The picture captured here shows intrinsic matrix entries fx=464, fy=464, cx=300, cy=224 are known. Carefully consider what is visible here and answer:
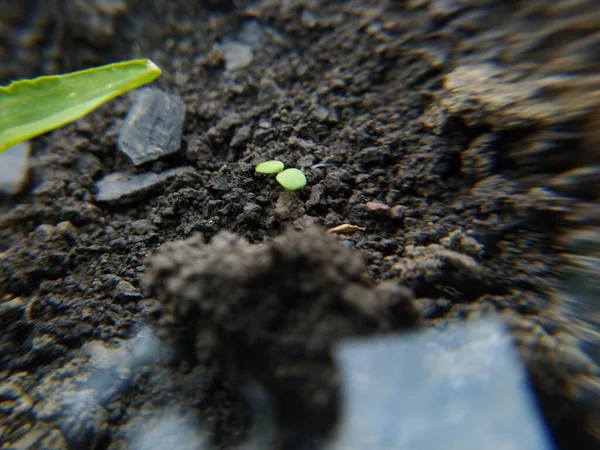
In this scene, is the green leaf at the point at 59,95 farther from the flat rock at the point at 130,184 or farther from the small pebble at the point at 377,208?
the small pebble at the point at 377,208

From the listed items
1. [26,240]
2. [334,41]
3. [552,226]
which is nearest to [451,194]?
[552,226]

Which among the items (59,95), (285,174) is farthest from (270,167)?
(59,95)

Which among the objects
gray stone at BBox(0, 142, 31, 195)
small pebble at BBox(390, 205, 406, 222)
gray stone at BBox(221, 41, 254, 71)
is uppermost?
gray stone at BBox(221, 41, 254, 71)

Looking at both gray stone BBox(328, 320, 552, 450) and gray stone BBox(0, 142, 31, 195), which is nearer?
gray stone BBox(328, 320, 552, 450)

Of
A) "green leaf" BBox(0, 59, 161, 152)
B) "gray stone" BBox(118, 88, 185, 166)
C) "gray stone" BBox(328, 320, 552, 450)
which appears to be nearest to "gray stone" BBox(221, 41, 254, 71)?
"gray stone" BBox(118, 88, 185, 166)

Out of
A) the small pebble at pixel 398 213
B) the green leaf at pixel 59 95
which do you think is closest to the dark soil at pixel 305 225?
the small pebble at pixel 398 213

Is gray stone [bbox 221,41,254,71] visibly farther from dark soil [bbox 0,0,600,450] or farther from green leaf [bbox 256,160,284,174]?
green leaf [bbox 256,160,284,174]
